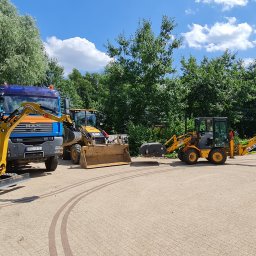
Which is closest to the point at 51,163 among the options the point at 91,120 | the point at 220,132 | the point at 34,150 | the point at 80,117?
the point at 34,150

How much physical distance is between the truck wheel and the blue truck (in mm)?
514

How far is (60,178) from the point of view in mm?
11992

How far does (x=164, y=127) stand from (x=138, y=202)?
542 inches

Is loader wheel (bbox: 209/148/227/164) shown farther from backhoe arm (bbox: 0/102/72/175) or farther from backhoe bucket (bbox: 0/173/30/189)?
backhoe bucket (bbox: 0/173/30/189)

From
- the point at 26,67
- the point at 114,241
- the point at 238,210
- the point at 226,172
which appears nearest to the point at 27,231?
the point at 114,241

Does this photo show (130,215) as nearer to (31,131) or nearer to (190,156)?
(31,131)

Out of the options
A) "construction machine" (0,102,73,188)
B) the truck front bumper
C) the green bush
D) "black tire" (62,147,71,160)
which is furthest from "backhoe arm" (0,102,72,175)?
the green bush

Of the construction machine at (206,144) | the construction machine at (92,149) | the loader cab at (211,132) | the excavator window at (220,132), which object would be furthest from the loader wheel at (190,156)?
the construction machine at (92,149)

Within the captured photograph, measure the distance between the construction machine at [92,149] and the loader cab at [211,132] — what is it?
11.3ft

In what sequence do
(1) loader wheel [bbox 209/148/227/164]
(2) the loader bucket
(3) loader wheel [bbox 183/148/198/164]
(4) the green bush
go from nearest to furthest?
1. (2) the loader bucket
2. (3) loader wheel [bbox 183/148/198/164]
3. (1) loader wheel [bbox 209/148/227/164]
4. (4) the green bush

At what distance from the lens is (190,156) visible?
15.3 meters

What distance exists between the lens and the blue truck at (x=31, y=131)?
11539mm

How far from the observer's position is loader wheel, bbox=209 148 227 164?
15.4 metres

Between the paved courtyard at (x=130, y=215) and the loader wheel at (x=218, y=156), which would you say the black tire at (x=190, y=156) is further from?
the paved courtyard at (x=130, y=215)
